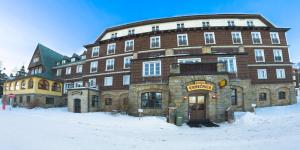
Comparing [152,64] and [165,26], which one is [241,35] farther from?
[152,64]

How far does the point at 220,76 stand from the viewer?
55.0 ft

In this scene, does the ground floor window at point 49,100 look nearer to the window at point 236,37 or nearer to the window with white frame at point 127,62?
the window with white frame at point 127,62

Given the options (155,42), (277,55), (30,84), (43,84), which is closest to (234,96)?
(277,55)

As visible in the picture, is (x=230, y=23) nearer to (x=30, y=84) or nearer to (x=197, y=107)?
Answer: (x=197, y=107)

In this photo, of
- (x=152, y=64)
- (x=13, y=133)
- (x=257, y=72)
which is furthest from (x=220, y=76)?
(x=13, y=133)

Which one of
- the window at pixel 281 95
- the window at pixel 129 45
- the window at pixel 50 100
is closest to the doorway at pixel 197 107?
the window at pixel 129 45

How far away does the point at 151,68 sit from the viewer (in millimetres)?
21172

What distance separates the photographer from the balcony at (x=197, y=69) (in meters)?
17.0

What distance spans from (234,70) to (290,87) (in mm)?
12699

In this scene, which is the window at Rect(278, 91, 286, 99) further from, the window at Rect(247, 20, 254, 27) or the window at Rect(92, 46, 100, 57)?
the window at Rect(92, 46, 100, 57)

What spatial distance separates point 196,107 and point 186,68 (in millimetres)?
4098

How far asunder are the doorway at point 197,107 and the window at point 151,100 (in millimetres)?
3966

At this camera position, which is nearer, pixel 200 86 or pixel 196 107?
pixel 200 86

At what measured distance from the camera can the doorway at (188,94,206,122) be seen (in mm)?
17094
